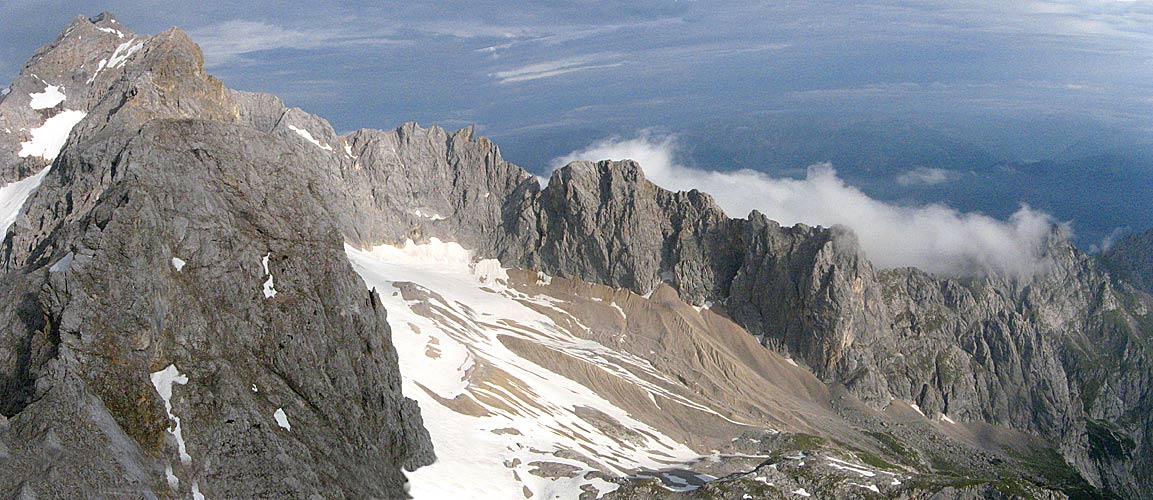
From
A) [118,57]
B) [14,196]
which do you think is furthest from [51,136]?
[118,57]

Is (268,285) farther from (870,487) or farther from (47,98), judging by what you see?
(47,98)

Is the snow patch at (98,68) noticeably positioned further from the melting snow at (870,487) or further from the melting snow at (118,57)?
the melting snow at (870,487)

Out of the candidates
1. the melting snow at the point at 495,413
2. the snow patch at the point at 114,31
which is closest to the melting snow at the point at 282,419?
the melting snow at the point at 495,413

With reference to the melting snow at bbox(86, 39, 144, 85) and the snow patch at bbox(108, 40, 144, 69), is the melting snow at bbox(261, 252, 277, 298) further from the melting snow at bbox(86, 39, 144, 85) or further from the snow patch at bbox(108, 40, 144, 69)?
the snow patch at bbox(108, 40, 144, 69)

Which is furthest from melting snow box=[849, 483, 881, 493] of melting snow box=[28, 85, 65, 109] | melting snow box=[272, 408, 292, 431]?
melting snow box=[28, 85, 65, 109]

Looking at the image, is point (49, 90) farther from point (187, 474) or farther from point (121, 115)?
point (187, 474)
